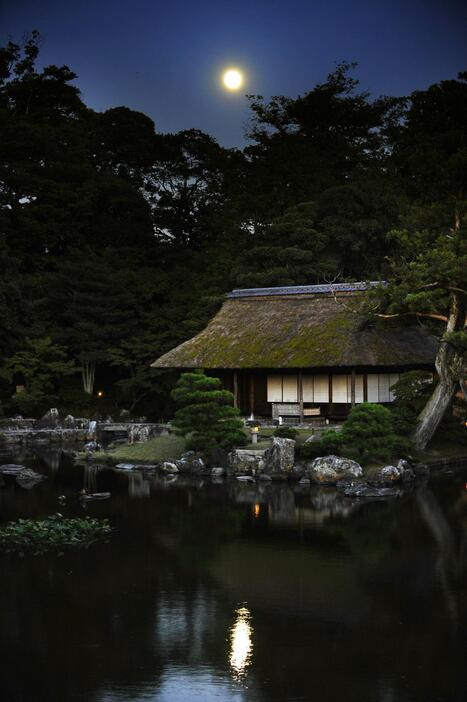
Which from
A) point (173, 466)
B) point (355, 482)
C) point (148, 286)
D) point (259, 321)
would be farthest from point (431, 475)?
point (148, 286)

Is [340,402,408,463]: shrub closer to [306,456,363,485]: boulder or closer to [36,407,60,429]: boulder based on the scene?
[306,456,363,485]: boulder

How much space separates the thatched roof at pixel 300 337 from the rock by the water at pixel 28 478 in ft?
26.7

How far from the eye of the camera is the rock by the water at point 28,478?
81.7 ft

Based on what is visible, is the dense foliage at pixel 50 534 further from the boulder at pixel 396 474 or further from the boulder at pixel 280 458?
the boulder at pixel 396 474

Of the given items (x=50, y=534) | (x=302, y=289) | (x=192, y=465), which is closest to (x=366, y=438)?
(x=192, y=465)

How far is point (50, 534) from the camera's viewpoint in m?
17.4

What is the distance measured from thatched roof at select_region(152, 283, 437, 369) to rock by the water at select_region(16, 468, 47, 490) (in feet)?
26.7

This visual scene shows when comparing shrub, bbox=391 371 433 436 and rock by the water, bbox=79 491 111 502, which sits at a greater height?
shrub, bbox=391 371 433 436

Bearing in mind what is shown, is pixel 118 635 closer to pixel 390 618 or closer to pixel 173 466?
pixel 390 618

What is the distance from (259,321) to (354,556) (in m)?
18.6

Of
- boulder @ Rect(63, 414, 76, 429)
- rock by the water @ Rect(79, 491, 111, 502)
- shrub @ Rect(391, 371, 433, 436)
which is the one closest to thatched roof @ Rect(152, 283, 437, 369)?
shrub @ Rect(391, 371, 433, 436)

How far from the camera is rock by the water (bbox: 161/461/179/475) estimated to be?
88.5 feet

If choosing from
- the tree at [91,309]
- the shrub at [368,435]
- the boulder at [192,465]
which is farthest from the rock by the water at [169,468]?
the tree at [91,309]

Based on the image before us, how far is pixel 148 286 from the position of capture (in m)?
41.6
